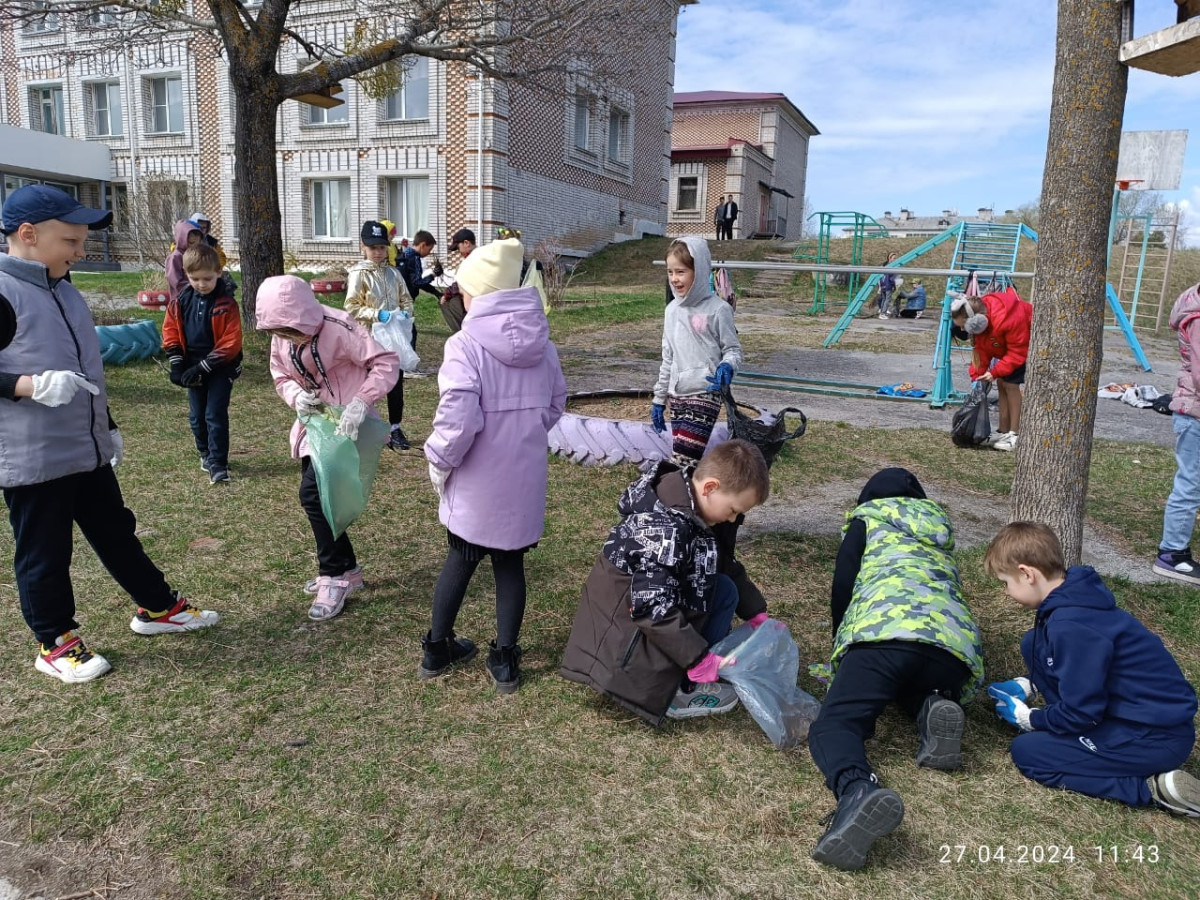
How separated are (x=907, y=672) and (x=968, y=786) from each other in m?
0.39

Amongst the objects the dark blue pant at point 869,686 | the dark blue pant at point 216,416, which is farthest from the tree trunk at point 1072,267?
the dark blue pant at point 216,416

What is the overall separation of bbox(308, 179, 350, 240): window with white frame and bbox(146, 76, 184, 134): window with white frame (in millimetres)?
5496

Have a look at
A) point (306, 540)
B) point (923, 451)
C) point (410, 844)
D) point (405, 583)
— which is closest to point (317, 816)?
point (410, 844)

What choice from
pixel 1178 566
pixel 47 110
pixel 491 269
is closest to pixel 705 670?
pixel 491 269

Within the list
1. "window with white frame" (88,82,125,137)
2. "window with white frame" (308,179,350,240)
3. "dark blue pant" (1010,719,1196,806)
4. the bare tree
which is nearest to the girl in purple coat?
"dark blue pant" (1010,719,1196,806)

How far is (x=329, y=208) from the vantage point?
914 inches

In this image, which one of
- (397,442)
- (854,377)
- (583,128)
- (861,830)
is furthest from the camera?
(583,128)

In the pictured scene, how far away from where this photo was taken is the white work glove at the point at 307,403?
12.3ft

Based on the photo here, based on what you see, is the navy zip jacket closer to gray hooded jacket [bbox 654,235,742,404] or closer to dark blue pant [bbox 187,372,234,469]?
gray hooded jacket [bbox 654,235,742,404]

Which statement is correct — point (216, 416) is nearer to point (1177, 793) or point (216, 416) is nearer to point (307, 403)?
point (307, 403)

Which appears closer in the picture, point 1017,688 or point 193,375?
point 1017,688

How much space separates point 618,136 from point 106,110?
16.1 m

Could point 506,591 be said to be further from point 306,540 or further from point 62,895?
point 306,540

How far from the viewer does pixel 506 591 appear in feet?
10.6
